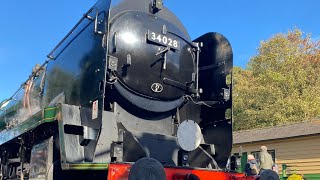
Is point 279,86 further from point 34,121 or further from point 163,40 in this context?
point 34,121

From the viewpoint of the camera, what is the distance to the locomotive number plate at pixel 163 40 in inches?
187

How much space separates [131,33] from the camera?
15.1 feet

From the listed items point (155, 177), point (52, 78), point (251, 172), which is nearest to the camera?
point (155, 177)

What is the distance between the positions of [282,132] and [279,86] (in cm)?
1021

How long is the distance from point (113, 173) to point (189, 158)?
1.67 m

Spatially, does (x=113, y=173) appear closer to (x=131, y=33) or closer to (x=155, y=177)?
(x=155, y=177)

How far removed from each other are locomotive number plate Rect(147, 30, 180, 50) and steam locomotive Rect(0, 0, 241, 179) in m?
0.01

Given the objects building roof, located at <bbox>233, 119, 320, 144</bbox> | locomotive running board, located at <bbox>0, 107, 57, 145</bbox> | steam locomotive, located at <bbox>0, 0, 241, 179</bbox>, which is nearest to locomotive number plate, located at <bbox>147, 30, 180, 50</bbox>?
steam locomotive, located at <bbox>0, 0, 241, 179</bbox>

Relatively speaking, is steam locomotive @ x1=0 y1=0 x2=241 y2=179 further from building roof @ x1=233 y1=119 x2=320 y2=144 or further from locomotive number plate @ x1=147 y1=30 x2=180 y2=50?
building roof @ x1=233 y1=119 x2=320 y2=144

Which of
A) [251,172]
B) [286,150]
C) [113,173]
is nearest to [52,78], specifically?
[113,173]

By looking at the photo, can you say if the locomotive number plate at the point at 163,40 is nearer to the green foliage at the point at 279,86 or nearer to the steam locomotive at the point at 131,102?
the steam locomotive at the point at 131,102

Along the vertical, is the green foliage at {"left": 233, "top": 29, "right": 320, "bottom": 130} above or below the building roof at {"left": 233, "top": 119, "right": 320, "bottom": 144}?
above

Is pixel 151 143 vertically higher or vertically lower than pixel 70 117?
lower

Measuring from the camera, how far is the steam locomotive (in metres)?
4.07
